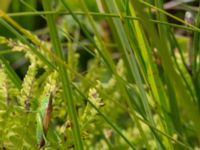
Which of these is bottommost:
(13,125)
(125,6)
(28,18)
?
(28,18)

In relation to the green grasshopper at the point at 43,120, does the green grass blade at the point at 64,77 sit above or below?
above

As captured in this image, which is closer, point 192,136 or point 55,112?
point 55,112

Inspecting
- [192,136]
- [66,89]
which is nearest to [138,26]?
[66,89]

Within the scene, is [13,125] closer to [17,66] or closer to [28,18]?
[17,66]

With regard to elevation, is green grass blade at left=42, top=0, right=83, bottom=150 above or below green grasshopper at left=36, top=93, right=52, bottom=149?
above

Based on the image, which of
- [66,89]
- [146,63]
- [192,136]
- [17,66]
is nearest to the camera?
[66,89]

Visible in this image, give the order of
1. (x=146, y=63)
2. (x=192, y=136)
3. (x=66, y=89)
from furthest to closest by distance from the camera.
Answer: (x=192, y=136)
(x=146, y=63)
(x=66, y=89)

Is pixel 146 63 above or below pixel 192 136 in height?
above
